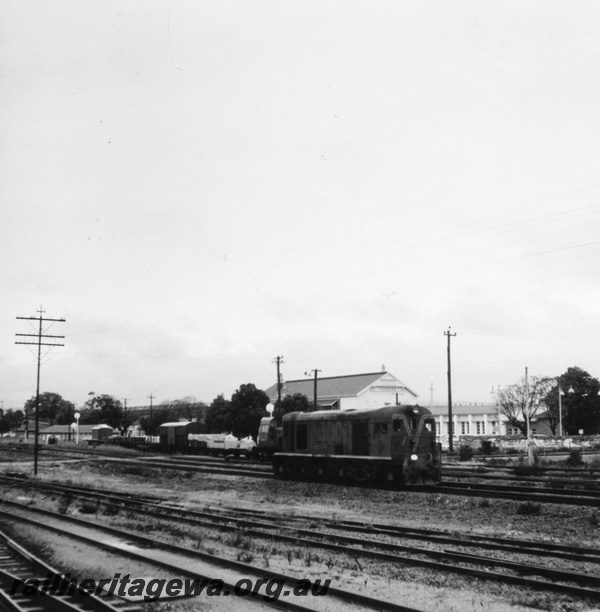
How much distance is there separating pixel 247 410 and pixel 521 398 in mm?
43018

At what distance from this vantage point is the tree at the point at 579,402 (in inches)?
3155

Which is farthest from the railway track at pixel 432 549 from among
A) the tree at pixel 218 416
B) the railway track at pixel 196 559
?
the tree at pixel 218 416

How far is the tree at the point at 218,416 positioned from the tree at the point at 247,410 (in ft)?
4.15

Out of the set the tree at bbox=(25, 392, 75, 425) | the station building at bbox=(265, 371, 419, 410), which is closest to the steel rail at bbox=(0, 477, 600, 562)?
the station building at bbox=(265, 371, 419, 410)

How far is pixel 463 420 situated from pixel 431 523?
268 ft

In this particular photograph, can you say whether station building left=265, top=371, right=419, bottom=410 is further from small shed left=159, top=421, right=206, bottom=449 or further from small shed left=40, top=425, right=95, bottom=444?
small shed left=40, top=425, right=95, bottom=444

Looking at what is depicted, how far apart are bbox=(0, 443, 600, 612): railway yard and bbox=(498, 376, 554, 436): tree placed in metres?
63.6

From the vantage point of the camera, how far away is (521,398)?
278 ft

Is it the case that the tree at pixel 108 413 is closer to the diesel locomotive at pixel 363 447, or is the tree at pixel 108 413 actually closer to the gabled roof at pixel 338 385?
the gabled roof at pixel 338 385

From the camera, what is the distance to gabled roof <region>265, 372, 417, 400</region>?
87.9 metres

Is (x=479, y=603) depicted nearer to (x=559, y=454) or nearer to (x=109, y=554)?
(x=109, y=554)

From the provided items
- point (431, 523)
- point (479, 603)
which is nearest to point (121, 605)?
point (479, 603)

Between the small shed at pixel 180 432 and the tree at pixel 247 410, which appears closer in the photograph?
the small shed at pixel 180 432

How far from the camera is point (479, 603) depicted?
8.67 metres
